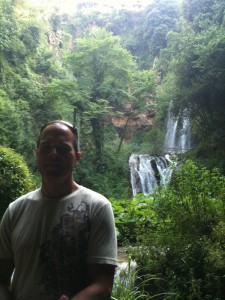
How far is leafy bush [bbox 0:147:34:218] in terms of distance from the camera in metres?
5.95

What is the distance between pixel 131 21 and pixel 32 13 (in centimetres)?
1741

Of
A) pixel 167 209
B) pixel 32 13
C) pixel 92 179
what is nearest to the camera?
pixel 167 209

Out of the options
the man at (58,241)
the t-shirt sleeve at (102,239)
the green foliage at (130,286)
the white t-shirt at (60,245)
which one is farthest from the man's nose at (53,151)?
the green foliage at (130,286)

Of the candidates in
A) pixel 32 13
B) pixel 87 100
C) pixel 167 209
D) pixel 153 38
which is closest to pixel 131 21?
pixel 153 38

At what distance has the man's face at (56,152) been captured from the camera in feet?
5.19

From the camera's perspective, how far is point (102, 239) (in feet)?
4.73

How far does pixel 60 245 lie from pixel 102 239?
0.19 metres

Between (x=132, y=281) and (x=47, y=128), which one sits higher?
(x=47, y=128)

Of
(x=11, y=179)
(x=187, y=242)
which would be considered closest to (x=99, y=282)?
(x=187, y=242)

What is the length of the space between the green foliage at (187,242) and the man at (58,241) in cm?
249

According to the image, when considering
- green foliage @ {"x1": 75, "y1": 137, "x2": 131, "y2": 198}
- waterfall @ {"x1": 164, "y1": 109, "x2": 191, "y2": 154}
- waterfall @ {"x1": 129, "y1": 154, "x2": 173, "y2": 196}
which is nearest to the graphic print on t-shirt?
waterfall @ {"x1": 129, "y1": 154, "x2": 173, "y2": 196}

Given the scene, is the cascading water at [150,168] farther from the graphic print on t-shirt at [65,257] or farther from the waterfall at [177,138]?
the graphic print on t-shirt at [65,257]

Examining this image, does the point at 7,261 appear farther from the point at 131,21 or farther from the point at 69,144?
the point at 131,21

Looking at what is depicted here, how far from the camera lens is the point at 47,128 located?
1.65 meters
